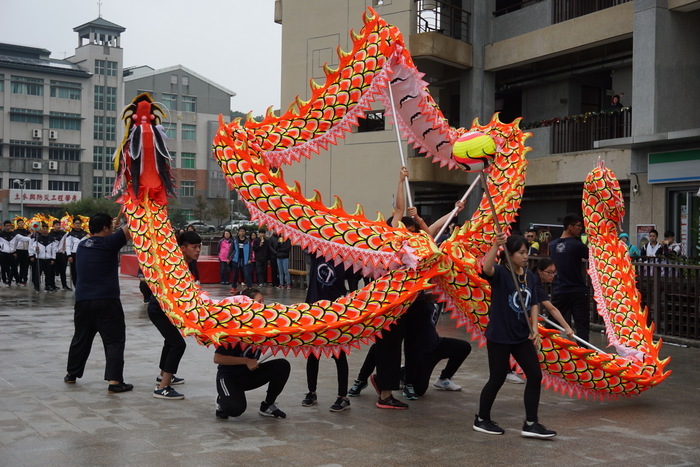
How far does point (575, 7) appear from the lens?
19969mm

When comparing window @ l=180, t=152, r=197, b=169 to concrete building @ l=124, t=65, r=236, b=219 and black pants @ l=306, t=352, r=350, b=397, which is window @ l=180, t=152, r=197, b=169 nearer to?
concrete building @ l=124, t=65, r=236, b=219

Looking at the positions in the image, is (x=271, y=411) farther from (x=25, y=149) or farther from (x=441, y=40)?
(x=25, y=149)

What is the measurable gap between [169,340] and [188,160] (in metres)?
60.4

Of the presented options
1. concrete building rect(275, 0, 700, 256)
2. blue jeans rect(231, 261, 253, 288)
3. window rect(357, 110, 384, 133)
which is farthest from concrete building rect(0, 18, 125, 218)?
blue jeans rect(231, 261, 253, 288)

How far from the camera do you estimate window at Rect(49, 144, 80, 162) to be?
202 feet

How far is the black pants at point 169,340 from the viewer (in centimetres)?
726

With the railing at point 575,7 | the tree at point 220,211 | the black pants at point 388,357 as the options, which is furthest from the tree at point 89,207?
the black pants at point 388,357

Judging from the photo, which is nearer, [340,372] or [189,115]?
[340,372]

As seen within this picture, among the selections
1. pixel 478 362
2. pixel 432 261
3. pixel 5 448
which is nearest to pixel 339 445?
pixel 432 261

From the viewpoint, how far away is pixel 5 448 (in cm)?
542

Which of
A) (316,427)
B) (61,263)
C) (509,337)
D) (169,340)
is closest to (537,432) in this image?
(509,337)

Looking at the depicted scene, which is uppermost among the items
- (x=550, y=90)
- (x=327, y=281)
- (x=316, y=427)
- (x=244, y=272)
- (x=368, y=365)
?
(x=550, y=90)

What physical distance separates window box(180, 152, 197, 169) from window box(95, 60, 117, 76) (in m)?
8.49

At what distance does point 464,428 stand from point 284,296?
12.4m
